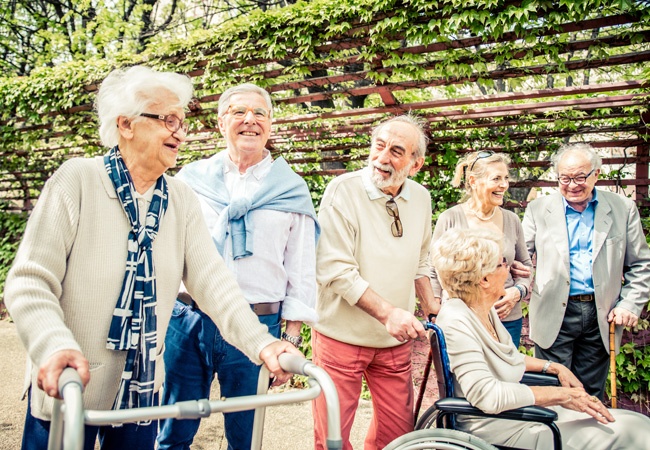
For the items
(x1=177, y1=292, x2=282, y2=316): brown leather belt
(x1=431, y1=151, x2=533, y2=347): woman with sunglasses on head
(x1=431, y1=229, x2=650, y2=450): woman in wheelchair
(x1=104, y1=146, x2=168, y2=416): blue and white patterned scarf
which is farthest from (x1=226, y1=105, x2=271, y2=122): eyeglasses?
(x1=431, y1=151, x2=533, y2=347): woman with sunglasses on head

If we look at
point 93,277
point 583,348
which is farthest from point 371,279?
point 583,348

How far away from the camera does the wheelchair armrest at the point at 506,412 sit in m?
1.74

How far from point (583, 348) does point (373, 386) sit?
1499 millimetres

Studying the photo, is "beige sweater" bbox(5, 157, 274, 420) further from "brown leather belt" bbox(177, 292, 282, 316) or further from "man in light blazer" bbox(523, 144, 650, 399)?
"man in light blazer" bbox(523, 144, 650, 399)

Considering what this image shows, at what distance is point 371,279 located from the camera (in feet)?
7.38

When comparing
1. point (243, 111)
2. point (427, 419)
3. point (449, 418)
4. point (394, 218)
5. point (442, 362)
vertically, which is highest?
point (243, 111)

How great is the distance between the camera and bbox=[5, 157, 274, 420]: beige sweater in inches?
48.4

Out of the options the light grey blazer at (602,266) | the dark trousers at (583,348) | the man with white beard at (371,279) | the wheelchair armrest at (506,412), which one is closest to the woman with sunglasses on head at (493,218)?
the light grey blazer at (602,266)

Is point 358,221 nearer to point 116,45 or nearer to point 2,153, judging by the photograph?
point 2,153

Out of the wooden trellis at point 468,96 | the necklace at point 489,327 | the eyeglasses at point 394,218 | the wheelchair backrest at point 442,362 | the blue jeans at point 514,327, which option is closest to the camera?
the wheelchair backrest at point 442,362

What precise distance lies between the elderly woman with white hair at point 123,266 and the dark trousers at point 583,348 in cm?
216

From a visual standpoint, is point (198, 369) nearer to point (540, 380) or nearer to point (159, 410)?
point (159, 410)

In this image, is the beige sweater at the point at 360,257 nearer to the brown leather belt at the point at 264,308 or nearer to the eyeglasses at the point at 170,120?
the brown leather belt at the point at 264,308

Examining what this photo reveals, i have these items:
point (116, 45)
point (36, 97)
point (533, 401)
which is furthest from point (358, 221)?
point (116, 45)
